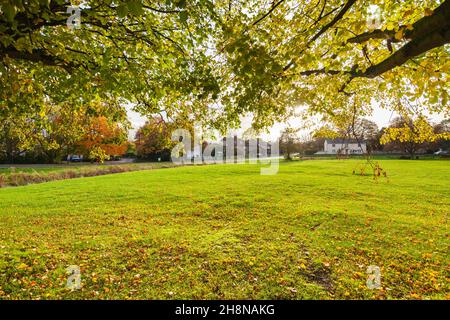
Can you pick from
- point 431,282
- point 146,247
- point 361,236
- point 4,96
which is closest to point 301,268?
point 431,282

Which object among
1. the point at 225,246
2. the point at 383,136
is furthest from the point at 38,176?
the point at 383,136

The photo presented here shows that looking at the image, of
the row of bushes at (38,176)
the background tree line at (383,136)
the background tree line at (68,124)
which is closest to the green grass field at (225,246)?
the background tree line at (383,136)

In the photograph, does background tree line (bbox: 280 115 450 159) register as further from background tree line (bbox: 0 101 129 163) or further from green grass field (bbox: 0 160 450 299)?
background tree line (bbox: 0 101 129 163)

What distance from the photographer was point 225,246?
312 inches

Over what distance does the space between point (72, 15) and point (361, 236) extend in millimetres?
10335

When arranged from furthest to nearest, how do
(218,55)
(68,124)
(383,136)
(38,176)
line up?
(38,176) < (68,124) < (383,136) < (218,55)

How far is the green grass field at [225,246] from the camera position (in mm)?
5570

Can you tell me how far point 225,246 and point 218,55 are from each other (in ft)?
18.6

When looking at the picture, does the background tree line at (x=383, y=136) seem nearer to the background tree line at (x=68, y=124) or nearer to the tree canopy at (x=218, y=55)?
the tree canopy at (x=218, y=55)

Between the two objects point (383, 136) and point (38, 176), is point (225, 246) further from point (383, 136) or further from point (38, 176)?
point (38, 176)

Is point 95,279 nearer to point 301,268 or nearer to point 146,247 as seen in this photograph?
point 146,247

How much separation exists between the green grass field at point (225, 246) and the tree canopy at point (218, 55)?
3897 millimetres

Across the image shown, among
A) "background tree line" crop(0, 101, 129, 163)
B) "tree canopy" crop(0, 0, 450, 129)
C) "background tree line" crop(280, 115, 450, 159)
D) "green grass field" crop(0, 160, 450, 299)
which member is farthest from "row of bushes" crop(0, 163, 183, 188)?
"background tree line" crop(280, 115, 450, 159)
